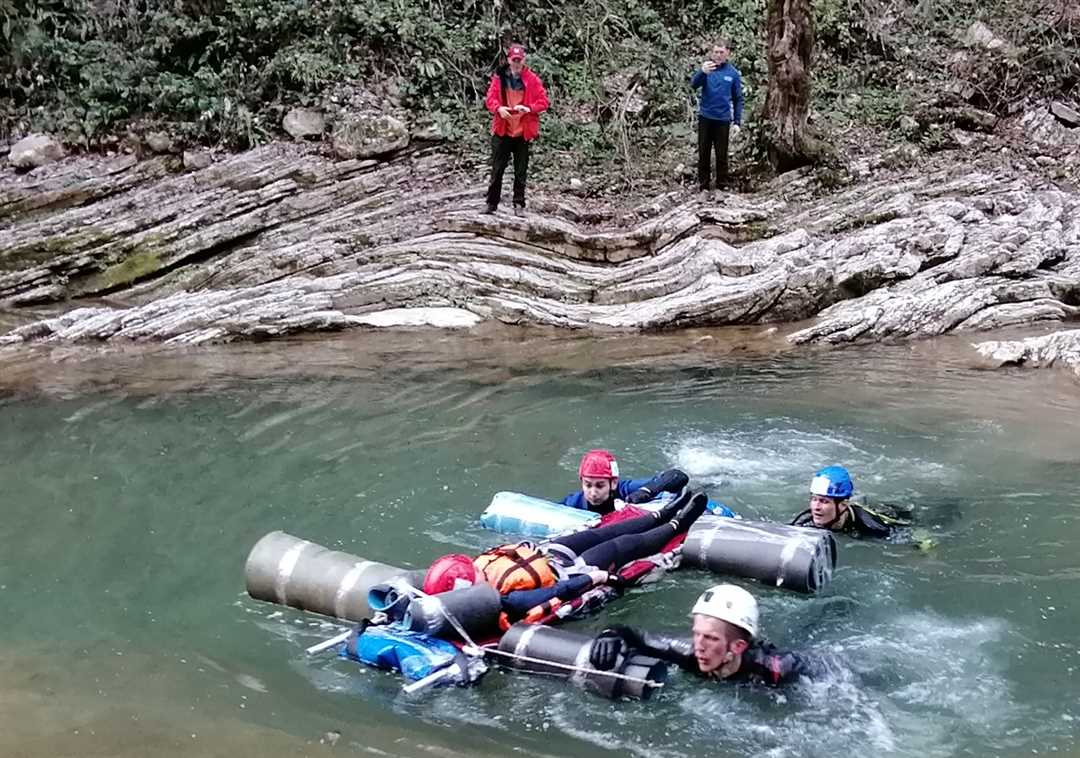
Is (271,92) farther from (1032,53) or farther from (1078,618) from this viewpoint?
(1078,618)

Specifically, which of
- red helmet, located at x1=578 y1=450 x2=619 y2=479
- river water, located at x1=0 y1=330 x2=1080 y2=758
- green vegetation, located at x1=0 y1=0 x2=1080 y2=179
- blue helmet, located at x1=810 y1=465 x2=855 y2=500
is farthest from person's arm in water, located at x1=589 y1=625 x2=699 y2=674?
green vegetation, located at x1=0 y1=0 x2=1080 y2=179

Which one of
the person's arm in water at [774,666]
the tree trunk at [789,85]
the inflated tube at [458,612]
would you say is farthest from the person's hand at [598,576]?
the tree trunk at [789,85]

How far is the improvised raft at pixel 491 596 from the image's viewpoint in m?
5.65

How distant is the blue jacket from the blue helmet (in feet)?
25.8

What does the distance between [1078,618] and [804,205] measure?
9.36 m

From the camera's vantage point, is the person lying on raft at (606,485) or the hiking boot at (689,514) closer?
the hiking boot at (689,514)

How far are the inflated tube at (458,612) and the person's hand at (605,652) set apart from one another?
67 cm

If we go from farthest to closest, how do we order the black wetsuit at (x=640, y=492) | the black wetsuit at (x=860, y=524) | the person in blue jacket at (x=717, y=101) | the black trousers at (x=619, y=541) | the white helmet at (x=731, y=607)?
1. the person in blue jacket at (x=717, y=101)
2. the black wetsuit at (x=640, y=492)
3. the black wetsuit at (x=860, y=524)
4. the black trousers at (x=619, y=541)
5. the white helmet at (x=731, y=607)

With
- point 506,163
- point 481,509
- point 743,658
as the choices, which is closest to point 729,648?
point 743,658

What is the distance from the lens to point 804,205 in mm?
14898

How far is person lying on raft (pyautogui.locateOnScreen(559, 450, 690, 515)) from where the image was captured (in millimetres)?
7645

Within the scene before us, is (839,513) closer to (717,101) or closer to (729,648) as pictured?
(729,648)

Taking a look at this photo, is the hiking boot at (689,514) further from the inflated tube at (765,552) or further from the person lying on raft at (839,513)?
the person lying on raft at (839,513)

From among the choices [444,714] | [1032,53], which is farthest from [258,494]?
[1032,53]
